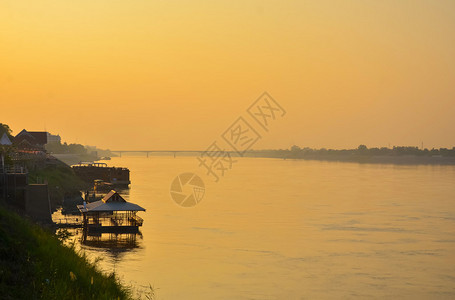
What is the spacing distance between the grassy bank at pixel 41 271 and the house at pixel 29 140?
304ft

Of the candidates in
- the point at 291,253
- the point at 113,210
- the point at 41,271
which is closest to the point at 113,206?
the point at 113,210

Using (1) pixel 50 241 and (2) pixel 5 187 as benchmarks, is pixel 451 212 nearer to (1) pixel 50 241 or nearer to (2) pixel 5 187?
(2) pixel 5 187

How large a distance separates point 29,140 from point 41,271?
118254 mm

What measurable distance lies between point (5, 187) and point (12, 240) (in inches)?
1109

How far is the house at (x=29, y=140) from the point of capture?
124225 millimetres

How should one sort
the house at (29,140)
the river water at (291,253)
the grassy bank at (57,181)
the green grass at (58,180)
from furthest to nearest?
the house at (29,140) → the green grass at (58,180) → the grassy bank at (57,181) → the river water at (291,253)

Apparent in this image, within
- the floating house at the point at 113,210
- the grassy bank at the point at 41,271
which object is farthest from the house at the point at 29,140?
the grassy bank at the point at 41,271

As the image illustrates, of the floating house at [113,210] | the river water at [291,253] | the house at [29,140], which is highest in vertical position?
the house at [29,140]

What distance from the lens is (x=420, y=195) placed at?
113438mm

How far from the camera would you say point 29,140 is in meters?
136

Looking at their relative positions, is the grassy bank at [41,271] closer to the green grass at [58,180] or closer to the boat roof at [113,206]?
the boat roof at [113,206]

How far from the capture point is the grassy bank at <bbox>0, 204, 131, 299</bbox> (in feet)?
74.9

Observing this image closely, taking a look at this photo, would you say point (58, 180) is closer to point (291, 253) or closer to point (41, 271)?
point (291, 253)

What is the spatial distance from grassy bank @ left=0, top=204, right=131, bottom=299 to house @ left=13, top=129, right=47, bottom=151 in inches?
3646
